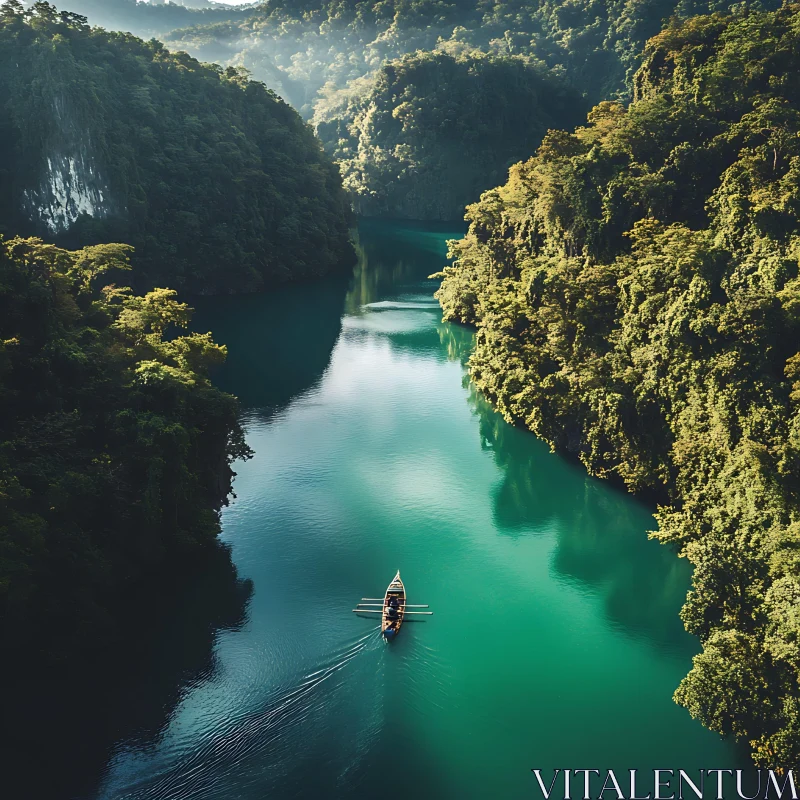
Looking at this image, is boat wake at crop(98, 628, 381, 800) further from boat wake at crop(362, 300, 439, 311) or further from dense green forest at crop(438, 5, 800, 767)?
boat wake at crop(362, 300, 439, 311)

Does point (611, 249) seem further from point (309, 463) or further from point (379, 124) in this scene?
point (379, 124)

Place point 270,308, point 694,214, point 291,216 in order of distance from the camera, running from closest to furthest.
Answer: point 694,214, point 270,308, point 291,216

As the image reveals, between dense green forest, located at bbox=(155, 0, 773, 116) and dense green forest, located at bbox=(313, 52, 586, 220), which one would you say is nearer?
dense green forest, located at bbox=(313, 52, 586, 220)

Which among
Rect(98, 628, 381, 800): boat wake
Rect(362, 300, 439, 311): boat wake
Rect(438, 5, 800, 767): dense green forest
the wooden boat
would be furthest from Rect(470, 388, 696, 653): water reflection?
Rect(362, 300, 439, 311): boat wake

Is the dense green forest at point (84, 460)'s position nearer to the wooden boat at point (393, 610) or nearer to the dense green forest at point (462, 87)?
the wooden boat at point (393, 610)

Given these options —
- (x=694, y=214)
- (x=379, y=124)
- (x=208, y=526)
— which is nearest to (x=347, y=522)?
(x=208, y=526)

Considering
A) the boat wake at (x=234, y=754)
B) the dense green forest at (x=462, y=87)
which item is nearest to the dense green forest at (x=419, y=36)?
the dense green forest at (x=462, y=87)

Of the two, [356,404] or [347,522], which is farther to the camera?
[356,404]
